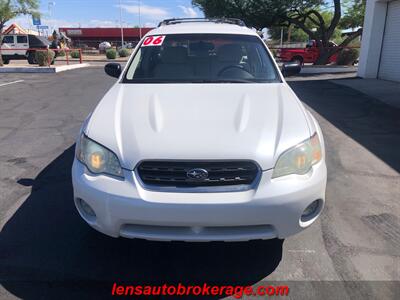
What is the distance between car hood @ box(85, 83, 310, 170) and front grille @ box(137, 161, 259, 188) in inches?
1.7

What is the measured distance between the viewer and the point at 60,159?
17.5 feet

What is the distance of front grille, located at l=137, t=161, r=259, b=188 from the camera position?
2.57 metres

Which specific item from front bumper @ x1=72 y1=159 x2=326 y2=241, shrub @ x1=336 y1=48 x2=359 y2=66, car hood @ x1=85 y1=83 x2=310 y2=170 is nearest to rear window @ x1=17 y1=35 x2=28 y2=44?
shrub @ x1=336 y1=48 x2=359 y2=66

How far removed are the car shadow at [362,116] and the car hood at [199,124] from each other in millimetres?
2777

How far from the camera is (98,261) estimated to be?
304 cm

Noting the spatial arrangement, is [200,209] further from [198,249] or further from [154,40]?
[154,40]

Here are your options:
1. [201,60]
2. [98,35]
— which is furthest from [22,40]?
[98,35]

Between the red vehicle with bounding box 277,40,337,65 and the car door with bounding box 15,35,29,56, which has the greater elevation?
the car door with bounding box 15,35,29,56

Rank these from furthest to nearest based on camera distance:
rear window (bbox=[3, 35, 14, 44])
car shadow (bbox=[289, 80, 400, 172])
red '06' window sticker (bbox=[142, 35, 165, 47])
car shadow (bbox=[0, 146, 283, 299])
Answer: rear window (bbox=[3, 35, 14, 44]) < car shadow (bbox=[289, 80, 400, 172]) < red '06' window sticker (bbox=[142, 35, 165, 47]) < car shadow (bbox=[0, 146, 283, 299])

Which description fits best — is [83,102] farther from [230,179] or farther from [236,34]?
[230,179]

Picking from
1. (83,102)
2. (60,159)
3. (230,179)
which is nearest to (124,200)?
(230,179)

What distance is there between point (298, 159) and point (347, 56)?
21.0 meters

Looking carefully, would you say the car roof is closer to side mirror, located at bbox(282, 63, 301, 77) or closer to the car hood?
side mirror, located at bbox(282, 63, 301, 77)

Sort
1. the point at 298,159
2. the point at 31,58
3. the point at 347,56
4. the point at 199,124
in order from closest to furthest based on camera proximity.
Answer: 1. the point at 298,159
2. the point at 199,124
3. the point at 347,56
4. the point at 31,58
